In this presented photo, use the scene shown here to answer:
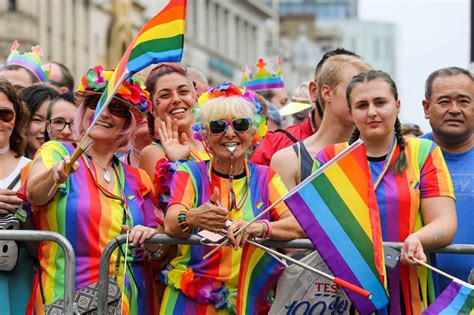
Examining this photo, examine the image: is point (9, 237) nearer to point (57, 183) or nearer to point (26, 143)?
point (57, 183)

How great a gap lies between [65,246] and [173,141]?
1361mm

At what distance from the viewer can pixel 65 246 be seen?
689 cm

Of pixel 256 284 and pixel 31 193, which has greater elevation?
pixel 31 193

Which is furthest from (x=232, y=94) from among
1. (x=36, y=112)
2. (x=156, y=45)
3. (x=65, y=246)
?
(x=36, y=112)

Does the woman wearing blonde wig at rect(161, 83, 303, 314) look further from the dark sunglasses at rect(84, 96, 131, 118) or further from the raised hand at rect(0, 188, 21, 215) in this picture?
the raised hand at rect(0, 188, 21, 215)

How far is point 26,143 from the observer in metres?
8.29

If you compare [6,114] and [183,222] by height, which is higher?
[6,114]

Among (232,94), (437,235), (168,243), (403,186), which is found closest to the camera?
(437,235)

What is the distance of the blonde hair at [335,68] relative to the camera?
27.2 ft

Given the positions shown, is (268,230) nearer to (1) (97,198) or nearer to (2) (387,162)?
(2) (387,162)

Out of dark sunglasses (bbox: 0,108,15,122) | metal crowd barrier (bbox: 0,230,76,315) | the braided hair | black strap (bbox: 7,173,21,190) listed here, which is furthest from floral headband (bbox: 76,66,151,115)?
the braided hair

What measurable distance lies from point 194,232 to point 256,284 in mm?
427

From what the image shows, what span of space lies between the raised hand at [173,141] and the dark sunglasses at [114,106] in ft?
1.26

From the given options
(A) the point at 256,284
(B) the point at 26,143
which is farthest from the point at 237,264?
(B) the point at 26,143
